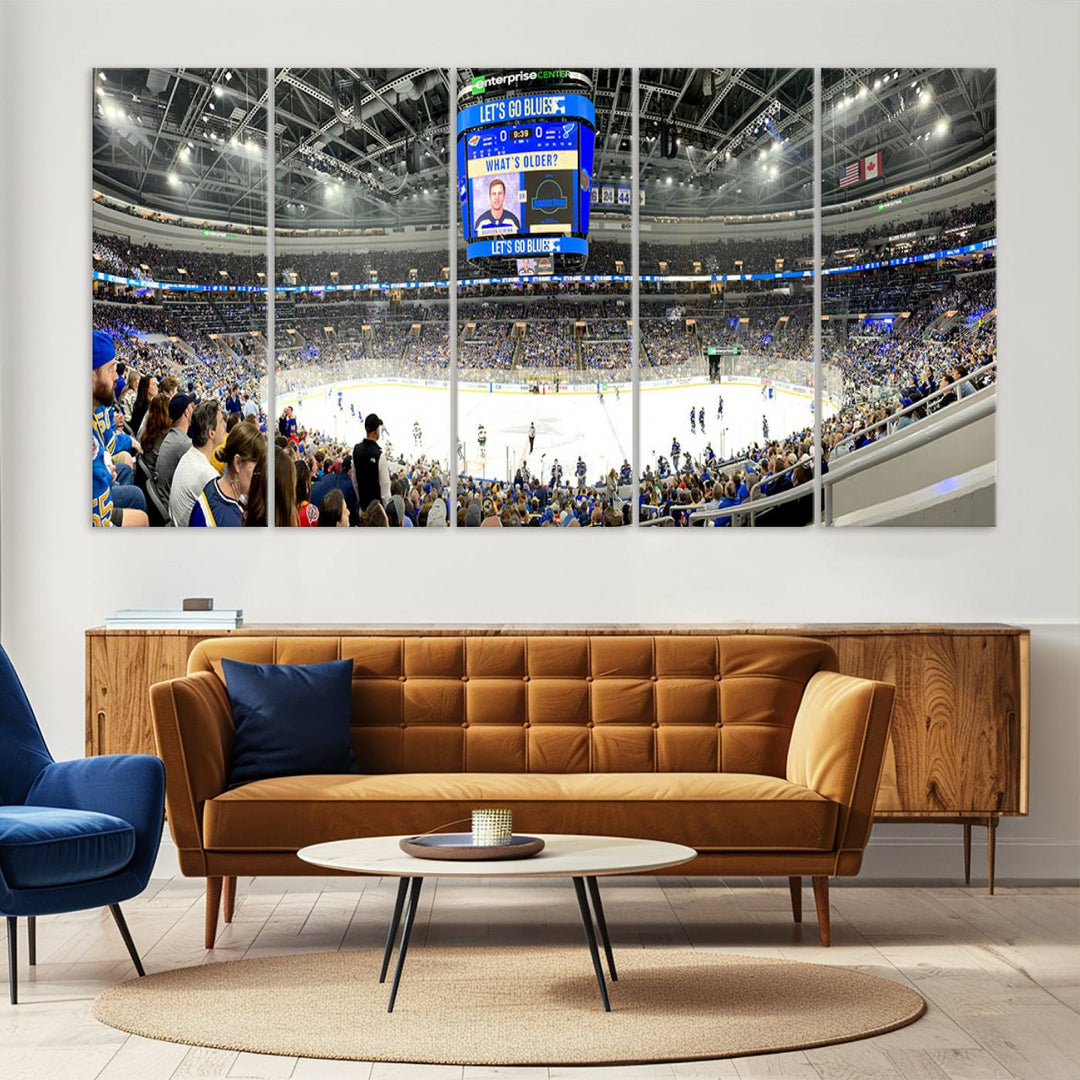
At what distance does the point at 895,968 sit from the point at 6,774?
2.61 metres

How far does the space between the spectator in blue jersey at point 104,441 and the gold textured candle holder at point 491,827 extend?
2508mm

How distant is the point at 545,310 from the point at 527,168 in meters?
0.53

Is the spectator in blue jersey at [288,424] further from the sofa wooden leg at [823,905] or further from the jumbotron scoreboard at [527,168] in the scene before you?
the sofa wooden leg at [823,905]

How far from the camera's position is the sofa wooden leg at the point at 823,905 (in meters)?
4.57

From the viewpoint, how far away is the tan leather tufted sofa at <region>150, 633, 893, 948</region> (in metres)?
4.52

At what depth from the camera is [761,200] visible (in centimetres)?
584

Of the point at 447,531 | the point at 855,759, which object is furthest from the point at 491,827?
the point at 447,531

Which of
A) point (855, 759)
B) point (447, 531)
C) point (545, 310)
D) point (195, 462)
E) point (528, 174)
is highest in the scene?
point (528, 174)

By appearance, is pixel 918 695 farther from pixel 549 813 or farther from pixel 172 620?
pixel 172 620

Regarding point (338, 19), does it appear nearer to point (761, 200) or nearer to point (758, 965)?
point (761, 200)

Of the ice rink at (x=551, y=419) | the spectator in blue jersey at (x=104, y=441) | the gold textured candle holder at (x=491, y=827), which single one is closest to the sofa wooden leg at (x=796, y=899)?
the gold textured candle holder at (x=491, y=827)

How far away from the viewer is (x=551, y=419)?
5.86 metres

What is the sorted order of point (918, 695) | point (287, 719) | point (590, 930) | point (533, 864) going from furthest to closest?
point (918, 695) < point (287, 719) < point (590, 930) < point (533, 864)

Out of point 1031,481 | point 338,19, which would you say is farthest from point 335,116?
point 1031,481
